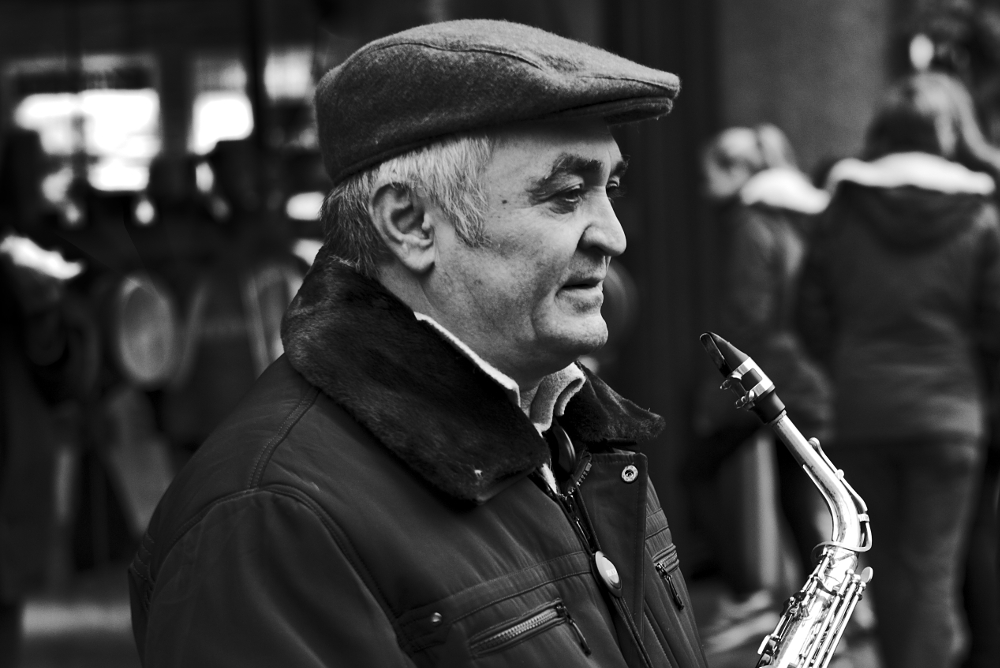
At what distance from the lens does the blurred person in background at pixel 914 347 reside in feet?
16.2

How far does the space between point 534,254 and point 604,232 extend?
0.32 ft

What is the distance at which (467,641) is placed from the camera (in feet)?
5.34

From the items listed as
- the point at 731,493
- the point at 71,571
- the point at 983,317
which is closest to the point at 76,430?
the point at 71,571

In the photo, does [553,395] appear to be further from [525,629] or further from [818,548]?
[818,548]

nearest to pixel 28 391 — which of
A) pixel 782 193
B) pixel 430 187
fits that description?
pixel 430 187

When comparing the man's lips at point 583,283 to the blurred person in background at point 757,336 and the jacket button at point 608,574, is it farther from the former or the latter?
the blurred person in background at point 757,336

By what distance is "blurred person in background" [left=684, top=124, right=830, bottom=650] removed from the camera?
577cm

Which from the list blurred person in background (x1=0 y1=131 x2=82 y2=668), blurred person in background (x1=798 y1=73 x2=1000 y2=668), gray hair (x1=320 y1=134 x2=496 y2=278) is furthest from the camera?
blurred person in background (x1=798 y1=73 x2=1000 y2=668)

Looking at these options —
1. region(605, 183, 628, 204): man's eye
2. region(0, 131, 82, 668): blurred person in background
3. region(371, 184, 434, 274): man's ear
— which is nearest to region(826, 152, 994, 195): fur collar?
region(0, 131, 82, 668): blurred person in background

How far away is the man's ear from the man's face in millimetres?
18

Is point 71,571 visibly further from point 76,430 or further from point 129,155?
point 129,155

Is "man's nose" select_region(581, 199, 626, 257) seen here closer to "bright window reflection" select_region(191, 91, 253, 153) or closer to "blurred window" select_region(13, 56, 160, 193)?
"blurred window" select_region(13, 56, 160, 193)

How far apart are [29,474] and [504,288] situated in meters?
2.67

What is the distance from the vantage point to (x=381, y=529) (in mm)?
1635
